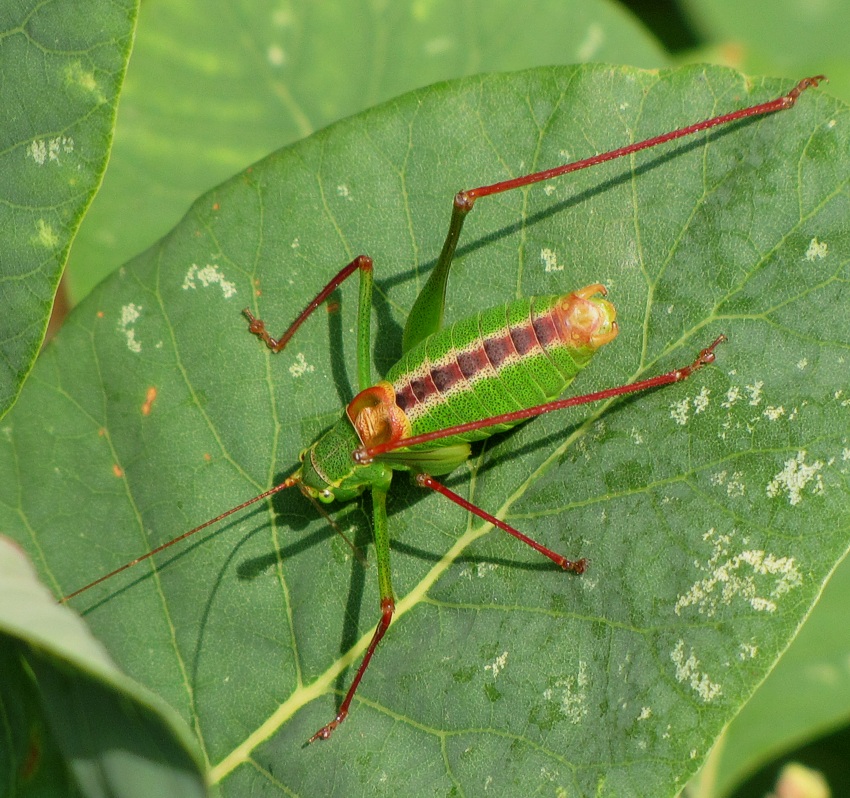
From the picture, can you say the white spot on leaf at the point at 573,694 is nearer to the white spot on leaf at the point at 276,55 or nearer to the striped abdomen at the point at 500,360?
the striped abdomen at the point at 500,360

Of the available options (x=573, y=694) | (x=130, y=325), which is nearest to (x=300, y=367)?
(x=130, y=325)

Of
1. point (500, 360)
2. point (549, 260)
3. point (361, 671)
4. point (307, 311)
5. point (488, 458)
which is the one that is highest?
point (307, 311)

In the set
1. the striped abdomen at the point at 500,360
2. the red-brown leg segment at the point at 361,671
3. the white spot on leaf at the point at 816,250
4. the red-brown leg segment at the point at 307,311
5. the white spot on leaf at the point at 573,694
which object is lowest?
the white spot on leaf at the point at 573,694

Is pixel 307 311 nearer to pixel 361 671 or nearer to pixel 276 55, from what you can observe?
pixel 361 671

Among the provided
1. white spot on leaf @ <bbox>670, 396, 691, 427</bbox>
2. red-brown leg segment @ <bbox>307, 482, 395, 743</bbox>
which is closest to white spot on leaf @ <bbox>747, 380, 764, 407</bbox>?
white spot on leaf @ <bbox>670, 396, 691, 427</bbox>

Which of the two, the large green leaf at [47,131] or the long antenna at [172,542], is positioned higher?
the large green leaf at [47,131]

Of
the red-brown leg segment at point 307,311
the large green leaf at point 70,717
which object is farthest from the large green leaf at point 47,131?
Answer: the large green leaf at point 70,717
